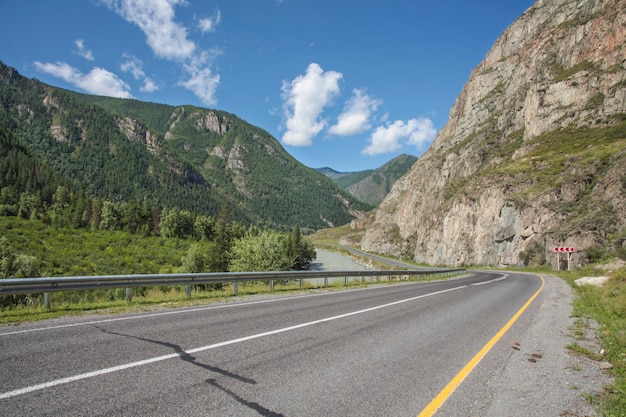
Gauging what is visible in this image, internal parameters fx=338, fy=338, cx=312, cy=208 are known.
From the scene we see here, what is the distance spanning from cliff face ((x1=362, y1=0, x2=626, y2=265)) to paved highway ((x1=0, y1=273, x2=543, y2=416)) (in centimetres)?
4359

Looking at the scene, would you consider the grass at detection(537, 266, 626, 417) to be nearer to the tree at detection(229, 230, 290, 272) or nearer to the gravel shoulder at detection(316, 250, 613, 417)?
the gravel shoulder at detection(316, 250, 613, 417)

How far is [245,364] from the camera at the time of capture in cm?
541

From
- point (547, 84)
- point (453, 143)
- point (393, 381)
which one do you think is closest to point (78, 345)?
point (393, 381)

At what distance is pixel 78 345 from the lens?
6.12 metres

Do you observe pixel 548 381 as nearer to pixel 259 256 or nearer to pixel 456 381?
pixel 456 381

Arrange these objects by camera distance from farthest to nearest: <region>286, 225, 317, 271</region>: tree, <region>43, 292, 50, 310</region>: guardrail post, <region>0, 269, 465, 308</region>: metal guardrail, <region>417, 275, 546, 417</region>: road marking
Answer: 1. <region>286, 225, 317, 271</region>: tree
2. <region>43, 292, 50, 310</region>: guardrail post
3. <region>0, 269, 465, 308</region>: metal guardrail
4. <region>417, 275, 546, 417</region>: road marking

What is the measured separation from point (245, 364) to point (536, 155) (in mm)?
85186

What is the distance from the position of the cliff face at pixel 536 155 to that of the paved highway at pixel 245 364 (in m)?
43.6

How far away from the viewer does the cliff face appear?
53.2m

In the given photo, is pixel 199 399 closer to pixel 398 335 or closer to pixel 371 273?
pixel 398 335

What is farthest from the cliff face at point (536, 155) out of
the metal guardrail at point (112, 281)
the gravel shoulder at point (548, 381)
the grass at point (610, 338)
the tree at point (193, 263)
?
the tree at point (193, 263)

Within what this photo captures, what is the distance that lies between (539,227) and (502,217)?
29.2 feet

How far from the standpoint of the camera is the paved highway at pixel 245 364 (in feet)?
13.2

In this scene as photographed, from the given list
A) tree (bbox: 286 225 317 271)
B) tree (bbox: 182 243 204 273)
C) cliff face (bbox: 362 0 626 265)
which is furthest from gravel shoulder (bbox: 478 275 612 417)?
tree (bbox: 286 225 317 271)
